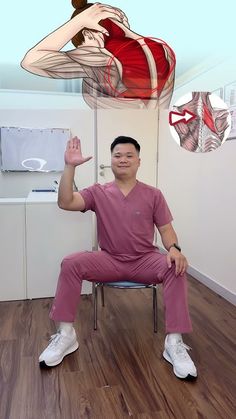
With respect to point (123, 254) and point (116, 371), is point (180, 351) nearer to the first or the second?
point (116, 371)

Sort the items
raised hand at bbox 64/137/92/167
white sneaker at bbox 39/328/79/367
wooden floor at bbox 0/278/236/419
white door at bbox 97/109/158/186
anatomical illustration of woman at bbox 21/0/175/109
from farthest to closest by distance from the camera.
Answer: white door at bbox 97/109/158/186, raised hand at bbox 64/137/92/167, white sneaker at bbox 39/328/79/367, anatomical illustration of woman at bbox 21/0/175/109, wooden floor at bbox 0/278/236/419

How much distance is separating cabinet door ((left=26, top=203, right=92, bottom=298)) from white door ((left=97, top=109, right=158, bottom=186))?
1.25 m

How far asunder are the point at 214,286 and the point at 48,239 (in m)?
1.17

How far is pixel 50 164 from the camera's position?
322cm

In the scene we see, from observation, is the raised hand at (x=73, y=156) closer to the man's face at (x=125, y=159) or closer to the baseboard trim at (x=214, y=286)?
the man's face at (x=125, y=159)

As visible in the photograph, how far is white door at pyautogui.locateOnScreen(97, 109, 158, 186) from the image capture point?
3.27m

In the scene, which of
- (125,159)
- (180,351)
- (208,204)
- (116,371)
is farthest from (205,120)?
(116,371)

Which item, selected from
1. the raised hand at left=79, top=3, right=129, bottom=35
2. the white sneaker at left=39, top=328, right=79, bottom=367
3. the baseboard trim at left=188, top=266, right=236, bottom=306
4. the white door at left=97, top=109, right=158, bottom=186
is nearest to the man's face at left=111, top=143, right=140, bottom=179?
the raised hand at left=79, top=3, right=129, bottom=35

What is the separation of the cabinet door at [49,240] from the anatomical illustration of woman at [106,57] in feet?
2.96

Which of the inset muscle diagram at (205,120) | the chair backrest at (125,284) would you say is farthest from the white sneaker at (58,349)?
the inset muscle diagram at (205,120)

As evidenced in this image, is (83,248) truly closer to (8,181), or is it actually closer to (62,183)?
(62,183)

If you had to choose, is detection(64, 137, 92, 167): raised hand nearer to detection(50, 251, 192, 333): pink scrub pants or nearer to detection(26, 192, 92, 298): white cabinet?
detection(50, 251, 192, 333): pink scrub pants

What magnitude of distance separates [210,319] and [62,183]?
1.12m

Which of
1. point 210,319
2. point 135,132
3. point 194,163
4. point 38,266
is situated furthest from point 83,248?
point 135,132
